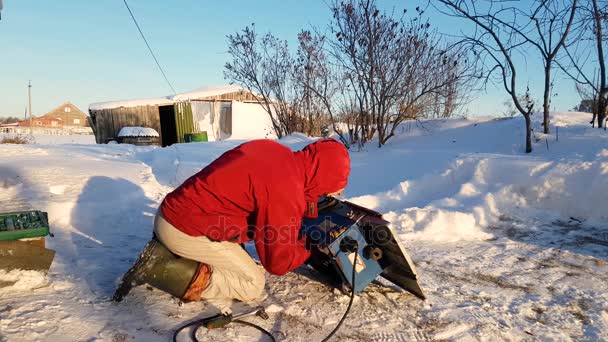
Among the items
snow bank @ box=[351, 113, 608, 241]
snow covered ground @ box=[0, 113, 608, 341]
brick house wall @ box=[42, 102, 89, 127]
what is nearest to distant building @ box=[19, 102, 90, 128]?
brick house wall @ box=[42, 102, 89, 127]

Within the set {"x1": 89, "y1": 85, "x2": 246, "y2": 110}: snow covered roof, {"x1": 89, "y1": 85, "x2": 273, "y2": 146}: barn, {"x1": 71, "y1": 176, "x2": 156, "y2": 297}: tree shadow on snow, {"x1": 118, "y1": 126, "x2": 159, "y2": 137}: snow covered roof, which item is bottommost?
{"x1": 71, "y1": 176, "x2": 156, "y2": 297}: tree shadow on snow

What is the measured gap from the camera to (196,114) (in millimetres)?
21969

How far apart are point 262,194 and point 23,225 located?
5.75 feet

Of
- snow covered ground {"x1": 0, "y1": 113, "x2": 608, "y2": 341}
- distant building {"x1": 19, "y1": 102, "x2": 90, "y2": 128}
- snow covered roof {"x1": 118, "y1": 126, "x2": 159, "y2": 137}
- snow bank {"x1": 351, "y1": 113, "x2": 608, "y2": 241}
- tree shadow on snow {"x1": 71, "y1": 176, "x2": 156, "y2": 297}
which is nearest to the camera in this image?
snow covered ground {"x1": 0, "y1": 113, "x2": 608, "y2": 341}

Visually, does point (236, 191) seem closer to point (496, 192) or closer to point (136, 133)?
point (496, 192)

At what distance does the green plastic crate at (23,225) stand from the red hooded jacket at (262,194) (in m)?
0.91

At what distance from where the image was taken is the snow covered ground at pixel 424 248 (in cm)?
250

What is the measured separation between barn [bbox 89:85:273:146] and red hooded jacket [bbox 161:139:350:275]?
1909 centimetres

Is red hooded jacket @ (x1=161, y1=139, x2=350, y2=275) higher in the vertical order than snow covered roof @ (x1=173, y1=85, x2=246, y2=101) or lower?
lower

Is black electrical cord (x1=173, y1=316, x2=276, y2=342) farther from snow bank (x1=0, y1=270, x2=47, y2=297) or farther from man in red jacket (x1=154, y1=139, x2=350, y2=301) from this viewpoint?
snow bank (x1=0, y1=270, x2=47, y2=297)

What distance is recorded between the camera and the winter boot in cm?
264

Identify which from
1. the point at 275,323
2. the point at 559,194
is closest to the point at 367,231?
the point at 275,323

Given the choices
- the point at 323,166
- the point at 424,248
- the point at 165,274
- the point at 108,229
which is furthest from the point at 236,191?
the point at 108,229

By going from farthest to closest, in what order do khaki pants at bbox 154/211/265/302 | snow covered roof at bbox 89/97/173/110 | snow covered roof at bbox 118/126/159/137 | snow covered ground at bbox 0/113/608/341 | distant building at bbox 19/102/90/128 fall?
distant building at bbox 19/102/90/128 < snow covered roof at bbox 89/97/173/110 < snow covered roof at bbox 118/126/159/137 < khaki pants at bbox 154/211/265/302 < snow covered ground at bbox 0/113/608/341
